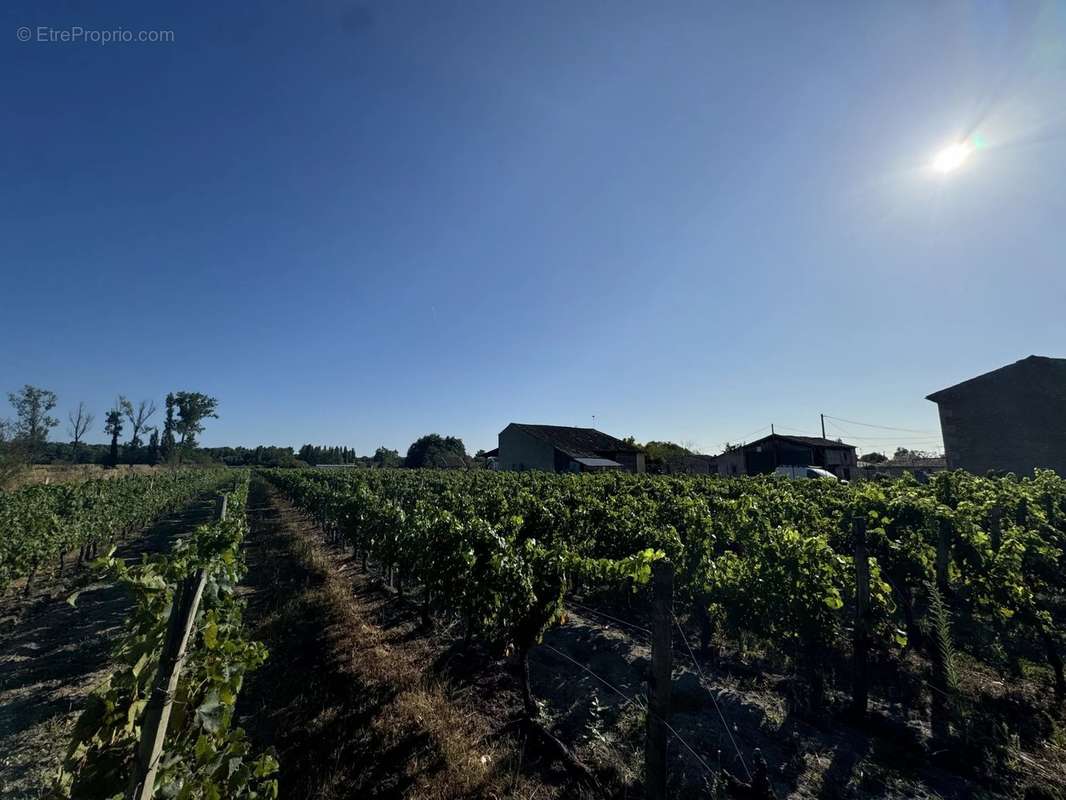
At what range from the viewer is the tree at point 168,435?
76000 millimetres

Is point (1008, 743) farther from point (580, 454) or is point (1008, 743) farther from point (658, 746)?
point (580, 454)

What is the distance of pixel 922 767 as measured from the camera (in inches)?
162

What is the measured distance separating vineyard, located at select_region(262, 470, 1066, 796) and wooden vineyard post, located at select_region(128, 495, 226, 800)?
3.30 m

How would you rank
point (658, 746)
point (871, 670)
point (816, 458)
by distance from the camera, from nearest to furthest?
point (658, 746) → point (871, 670) → point (816, 458)

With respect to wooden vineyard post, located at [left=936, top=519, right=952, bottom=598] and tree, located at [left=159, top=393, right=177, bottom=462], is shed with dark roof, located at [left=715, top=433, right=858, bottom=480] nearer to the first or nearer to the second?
wooden vineyard post, located at [left=936, top=519, right=952, bottom=598]

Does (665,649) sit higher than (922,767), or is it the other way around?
(665,649)

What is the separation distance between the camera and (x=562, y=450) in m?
37.6

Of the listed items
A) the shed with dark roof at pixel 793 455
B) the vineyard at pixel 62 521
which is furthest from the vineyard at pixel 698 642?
the shed with dark roof at pixel 793 455

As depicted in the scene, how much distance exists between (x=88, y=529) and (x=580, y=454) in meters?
31.3

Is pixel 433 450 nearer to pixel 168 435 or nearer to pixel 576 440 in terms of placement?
pixel 576 440

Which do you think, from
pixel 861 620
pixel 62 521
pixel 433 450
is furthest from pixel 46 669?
pixel 433 450

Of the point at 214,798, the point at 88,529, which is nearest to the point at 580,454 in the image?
the point at 88,529

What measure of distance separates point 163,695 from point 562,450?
1408 inches

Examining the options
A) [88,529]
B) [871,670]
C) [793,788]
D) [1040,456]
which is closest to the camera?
[793,788]
